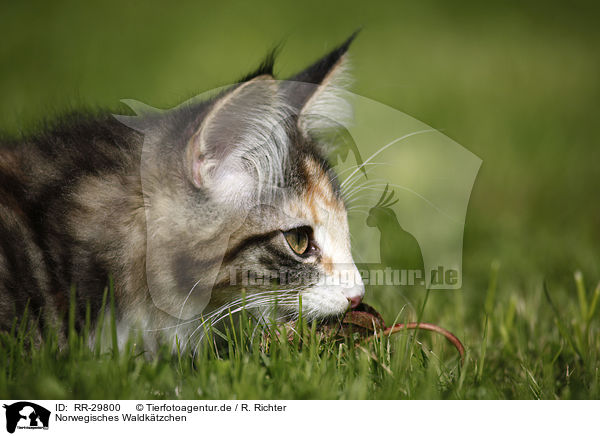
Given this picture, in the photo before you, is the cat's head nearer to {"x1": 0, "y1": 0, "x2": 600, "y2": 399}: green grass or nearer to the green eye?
the green eye

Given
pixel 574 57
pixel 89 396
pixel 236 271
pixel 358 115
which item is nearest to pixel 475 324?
pixel 358 115

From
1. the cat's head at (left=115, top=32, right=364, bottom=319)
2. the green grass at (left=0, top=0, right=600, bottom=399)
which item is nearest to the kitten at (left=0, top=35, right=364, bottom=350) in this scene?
the cat's head at (left=115, top=32, right=364, bottom=319)

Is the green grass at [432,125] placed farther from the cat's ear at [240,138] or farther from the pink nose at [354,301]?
the cat's ear at [240,138]

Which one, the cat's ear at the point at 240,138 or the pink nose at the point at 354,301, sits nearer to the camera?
the cat's ear at the point at 240,138

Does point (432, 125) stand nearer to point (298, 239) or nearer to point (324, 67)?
point (324, 67)

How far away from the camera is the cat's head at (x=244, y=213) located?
1.37m

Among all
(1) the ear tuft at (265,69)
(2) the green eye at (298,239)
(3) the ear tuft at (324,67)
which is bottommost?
(2) the green eye at (298,239)

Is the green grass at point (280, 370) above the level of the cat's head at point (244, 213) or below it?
below

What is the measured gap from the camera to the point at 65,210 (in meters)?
1.41

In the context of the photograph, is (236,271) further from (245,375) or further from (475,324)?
(475,324)

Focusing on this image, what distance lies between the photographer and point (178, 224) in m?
1.38
